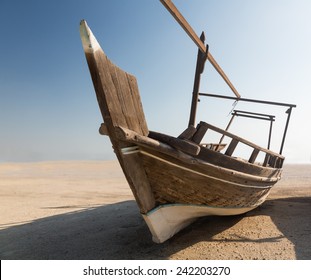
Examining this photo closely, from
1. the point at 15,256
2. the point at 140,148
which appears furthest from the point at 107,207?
the point at 140,148

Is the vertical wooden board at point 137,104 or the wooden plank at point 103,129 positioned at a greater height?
the vertical wooden board at point 137,104

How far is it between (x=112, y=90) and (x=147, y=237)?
4.13 metres

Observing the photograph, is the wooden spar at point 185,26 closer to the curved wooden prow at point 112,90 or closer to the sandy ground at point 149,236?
the curved wooden prow at point 112,90

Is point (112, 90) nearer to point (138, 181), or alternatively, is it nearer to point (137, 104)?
point (137, 104)

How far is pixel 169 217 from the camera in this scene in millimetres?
5117

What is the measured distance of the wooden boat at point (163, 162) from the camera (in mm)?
3791

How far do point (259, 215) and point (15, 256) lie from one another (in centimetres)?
635

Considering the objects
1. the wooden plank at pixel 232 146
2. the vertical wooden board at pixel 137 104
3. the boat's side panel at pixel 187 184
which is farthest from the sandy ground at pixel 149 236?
the vertical wooden board at pixel 137 104

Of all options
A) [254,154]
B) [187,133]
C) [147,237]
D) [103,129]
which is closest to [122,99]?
[103,129]

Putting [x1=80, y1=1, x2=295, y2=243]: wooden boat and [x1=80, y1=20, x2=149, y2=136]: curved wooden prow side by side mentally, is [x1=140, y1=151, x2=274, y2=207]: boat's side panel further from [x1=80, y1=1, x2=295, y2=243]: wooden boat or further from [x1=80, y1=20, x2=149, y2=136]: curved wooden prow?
[x1=80, y1=20, x2=149, y2=136]: curved wooden prow

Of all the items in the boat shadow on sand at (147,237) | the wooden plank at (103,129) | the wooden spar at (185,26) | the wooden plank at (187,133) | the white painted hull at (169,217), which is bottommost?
the boat shadow on sand at (147,237)

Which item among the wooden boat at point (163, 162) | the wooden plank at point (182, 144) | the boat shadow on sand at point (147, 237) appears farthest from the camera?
the boat shadow on sand at point (147, 237)

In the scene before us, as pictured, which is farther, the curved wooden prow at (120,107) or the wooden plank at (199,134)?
the wooden plank at (199,134)

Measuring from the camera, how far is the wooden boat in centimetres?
379
